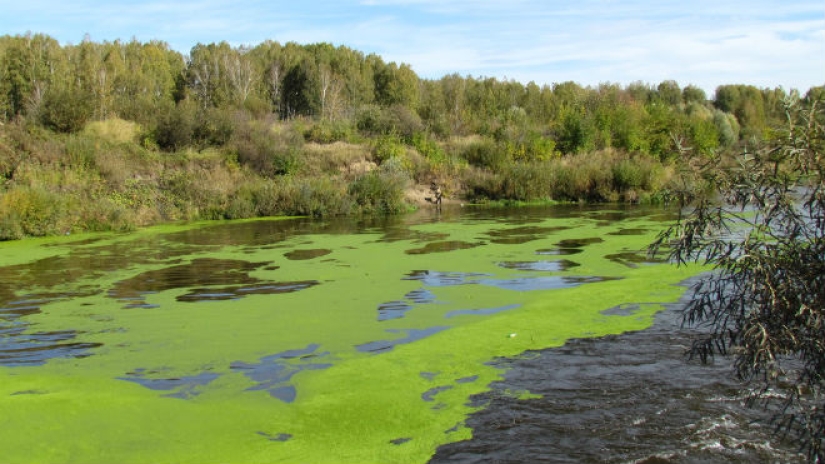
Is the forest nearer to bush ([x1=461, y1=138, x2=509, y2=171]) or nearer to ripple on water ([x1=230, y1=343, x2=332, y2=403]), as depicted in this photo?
bush ([x1=461, y1=138, x2=509, y2=171])

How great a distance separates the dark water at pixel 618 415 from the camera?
4.40 metres

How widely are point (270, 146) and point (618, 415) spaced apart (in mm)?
22745

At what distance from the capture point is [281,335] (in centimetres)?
721

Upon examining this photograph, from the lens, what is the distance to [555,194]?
1100 inches

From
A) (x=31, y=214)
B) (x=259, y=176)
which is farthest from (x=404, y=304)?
(x=259, y=176)

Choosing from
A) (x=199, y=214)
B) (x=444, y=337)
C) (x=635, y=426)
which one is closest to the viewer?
(x=635, y=426)

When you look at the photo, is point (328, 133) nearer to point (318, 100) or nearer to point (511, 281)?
point (318, 100)

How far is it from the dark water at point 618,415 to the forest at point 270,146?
1.92 metres

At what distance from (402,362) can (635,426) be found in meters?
2.22

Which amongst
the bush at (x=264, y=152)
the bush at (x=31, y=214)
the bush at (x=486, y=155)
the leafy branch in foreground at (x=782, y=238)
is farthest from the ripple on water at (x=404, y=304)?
the bush at (x=486, y=155)

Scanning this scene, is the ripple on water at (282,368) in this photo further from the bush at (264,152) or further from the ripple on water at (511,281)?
the bush at (264,152)

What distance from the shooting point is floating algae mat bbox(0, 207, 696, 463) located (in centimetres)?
467

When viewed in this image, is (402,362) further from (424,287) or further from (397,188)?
(397,188)

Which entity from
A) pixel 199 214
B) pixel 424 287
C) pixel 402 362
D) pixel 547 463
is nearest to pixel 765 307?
pixel 547 463
